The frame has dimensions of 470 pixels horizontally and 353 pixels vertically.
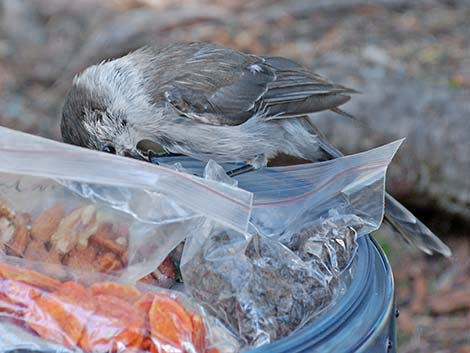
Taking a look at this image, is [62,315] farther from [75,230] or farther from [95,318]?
[75,230]

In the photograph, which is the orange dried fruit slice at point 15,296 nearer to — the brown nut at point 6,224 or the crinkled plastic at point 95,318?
the crinkled plastic at point 95,318

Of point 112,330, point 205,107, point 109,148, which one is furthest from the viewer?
point 205,107

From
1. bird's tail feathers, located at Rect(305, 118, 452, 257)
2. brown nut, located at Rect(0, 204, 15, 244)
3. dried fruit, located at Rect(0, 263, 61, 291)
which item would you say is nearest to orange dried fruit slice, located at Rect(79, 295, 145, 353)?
dried fruit, located at Rect(0, 263, 61, 291)

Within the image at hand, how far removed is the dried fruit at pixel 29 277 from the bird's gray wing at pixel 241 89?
1.46m

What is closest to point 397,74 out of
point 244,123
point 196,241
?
point 244,123

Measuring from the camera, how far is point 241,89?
3928 millimetres

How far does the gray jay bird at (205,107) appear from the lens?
3652 millimetres

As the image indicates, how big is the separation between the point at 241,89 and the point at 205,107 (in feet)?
0.92

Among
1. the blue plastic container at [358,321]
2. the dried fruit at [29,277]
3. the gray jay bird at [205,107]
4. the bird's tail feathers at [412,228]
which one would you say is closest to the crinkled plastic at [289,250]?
the blue plastic container at [358,321]

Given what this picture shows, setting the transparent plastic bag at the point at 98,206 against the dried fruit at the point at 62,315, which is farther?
the transparent plastic bag at the point at 98,206

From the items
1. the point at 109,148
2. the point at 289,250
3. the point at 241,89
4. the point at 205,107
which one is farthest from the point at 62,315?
the point at 241,89

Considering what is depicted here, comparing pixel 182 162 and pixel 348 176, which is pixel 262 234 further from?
pixel 182 162

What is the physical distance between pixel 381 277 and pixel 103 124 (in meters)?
1.57

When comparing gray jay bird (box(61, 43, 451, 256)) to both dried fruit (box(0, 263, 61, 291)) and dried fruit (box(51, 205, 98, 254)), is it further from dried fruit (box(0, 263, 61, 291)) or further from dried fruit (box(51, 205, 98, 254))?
dried fruit (box(0, 263, 61, 291))
